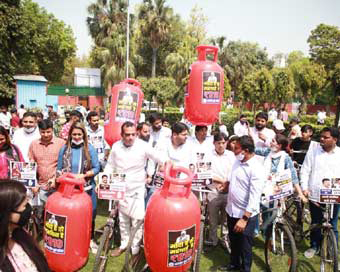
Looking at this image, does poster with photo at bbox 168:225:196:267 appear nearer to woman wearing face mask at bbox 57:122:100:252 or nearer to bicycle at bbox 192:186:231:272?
bicycle at bbox 192:186:231:272

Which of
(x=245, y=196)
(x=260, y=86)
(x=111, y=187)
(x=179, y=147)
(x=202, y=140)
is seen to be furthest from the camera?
(x=260, y=86)

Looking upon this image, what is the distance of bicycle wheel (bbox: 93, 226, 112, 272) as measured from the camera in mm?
3400

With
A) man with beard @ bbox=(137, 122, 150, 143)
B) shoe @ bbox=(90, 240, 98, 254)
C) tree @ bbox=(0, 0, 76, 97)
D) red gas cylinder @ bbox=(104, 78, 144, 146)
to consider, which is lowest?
shoe @ bbox=(90, 240, 98, 254)

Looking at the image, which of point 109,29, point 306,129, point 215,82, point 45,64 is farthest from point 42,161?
point 45,64

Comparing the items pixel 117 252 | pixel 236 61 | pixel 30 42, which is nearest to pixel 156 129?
pixel 117 252

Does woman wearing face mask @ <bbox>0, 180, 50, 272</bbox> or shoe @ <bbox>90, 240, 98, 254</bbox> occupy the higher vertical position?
woman wearing face mask @ <bbox>0, 180, 50, 272</bbox>

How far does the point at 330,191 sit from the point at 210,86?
93.2 inches

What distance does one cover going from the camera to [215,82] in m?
5.24

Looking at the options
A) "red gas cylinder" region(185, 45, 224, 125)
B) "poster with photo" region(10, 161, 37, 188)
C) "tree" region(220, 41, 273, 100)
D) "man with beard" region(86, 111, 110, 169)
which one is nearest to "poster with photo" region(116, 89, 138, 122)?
"man with beard" region(86, 111, 110, 169)

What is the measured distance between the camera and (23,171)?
379 cm

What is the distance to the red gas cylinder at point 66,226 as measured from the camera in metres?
3.23

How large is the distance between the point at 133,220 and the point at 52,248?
1.11 m

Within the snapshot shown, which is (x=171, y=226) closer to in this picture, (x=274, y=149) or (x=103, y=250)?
(x=103, y=250)

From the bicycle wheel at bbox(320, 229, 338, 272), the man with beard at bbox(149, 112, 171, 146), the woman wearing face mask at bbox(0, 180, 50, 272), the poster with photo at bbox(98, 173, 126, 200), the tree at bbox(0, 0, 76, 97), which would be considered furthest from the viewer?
the tree at bbox(0, 0, 76, 97)
